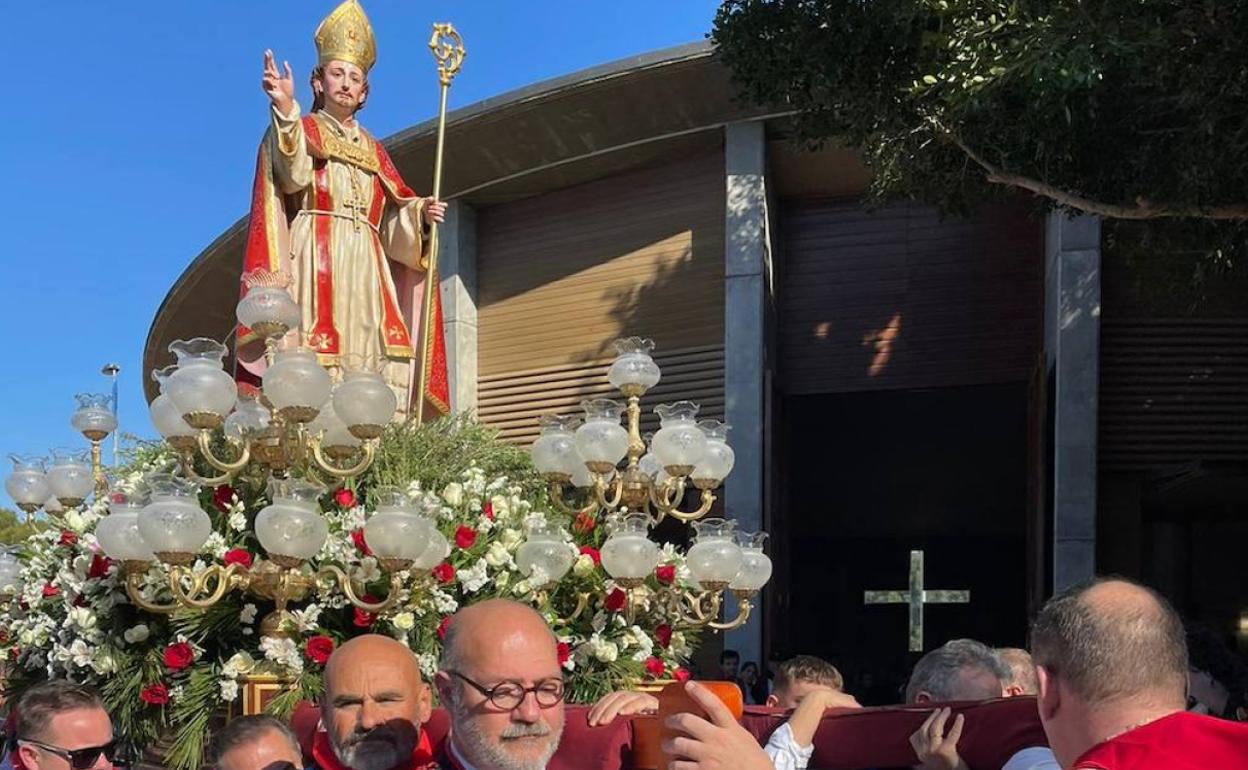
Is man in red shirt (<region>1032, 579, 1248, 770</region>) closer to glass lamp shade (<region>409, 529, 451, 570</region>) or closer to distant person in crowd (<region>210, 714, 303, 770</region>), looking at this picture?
distant person in crowd (<region>210, 714, 303, 770</region>)

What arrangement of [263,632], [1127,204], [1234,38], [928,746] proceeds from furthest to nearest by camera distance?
[1127,204]
[1234,38]
[263,632]
[928,746]

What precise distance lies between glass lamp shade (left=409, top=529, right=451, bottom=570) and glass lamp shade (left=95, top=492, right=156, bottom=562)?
100cm

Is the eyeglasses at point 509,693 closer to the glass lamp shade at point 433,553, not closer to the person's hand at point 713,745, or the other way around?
the person's hand at point 713,745

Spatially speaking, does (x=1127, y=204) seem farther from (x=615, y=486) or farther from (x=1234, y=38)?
(x=615, y=486)

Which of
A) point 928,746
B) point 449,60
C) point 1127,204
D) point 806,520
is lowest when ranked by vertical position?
Answer: point 806,520

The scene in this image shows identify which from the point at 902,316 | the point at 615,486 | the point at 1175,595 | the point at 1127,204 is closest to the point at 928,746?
the point at 615,486

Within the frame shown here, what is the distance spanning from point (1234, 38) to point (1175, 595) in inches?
571

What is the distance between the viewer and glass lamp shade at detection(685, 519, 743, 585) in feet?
20.0

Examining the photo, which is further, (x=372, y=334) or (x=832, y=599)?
(x=832, y=599)

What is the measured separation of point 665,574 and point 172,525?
2.45 metres

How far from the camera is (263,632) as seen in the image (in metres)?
5.42

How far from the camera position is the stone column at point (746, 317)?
15.3 metres

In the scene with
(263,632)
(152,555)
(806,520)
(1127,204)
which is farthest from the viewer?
(806,520)

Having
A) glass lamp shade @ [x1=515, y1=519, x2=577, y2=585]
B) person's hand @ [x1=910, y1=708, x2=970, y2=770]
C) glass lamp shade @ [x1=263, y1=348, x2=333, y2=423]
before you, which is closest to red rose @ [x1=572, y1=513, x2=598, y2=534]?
glass lamp shade @ [x1=515, y1=519, x2=577, y2=585]
